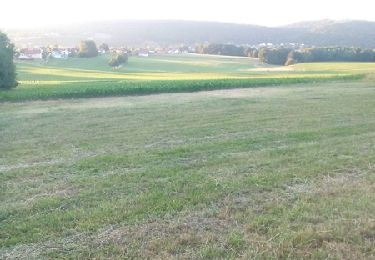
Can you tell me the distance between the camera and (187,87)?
39.1 m

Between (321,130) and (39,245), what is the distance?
11572mm

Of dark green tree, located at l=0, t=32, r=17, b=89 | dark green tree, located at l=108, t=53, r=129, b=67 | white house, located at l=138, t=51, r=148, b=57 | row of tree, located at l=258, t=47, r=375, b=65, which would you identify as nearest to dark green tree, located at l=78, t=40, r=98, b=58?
dark green tree, located at l=108, t=53, r=129, b=67

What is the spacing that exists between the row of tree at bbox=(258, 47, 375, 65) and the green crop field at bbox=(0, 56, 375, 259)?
190 feet

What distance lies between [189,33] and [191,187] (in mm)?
137936

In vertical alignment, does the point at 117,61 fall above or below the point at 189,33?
below

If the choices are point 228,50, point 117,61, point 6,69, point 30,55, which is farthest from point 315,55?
point 6,69

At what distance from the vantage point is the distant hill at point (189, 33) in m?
129

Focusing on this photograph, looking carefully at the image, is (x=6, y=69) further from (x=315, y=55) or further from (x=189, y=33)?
(x=189, y=33)

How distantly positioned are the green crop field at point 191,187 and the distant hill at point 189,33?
109 metres

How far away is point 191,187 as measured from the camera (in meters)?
9.42

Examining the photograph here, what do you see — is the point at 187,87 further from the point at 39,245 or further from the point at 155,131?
the point at 39,245

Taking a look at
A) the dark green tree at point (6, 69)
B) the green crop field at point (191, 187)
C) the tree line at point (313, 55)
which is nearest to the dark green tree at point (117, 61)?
the tree line at point (313, 55)

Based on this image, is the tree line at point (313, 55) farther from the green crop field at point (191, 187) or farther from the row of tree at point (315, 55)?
the green crop field at point (191, 187)

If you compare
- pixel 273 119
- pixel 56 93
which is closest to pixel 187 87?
pixel 56 93
